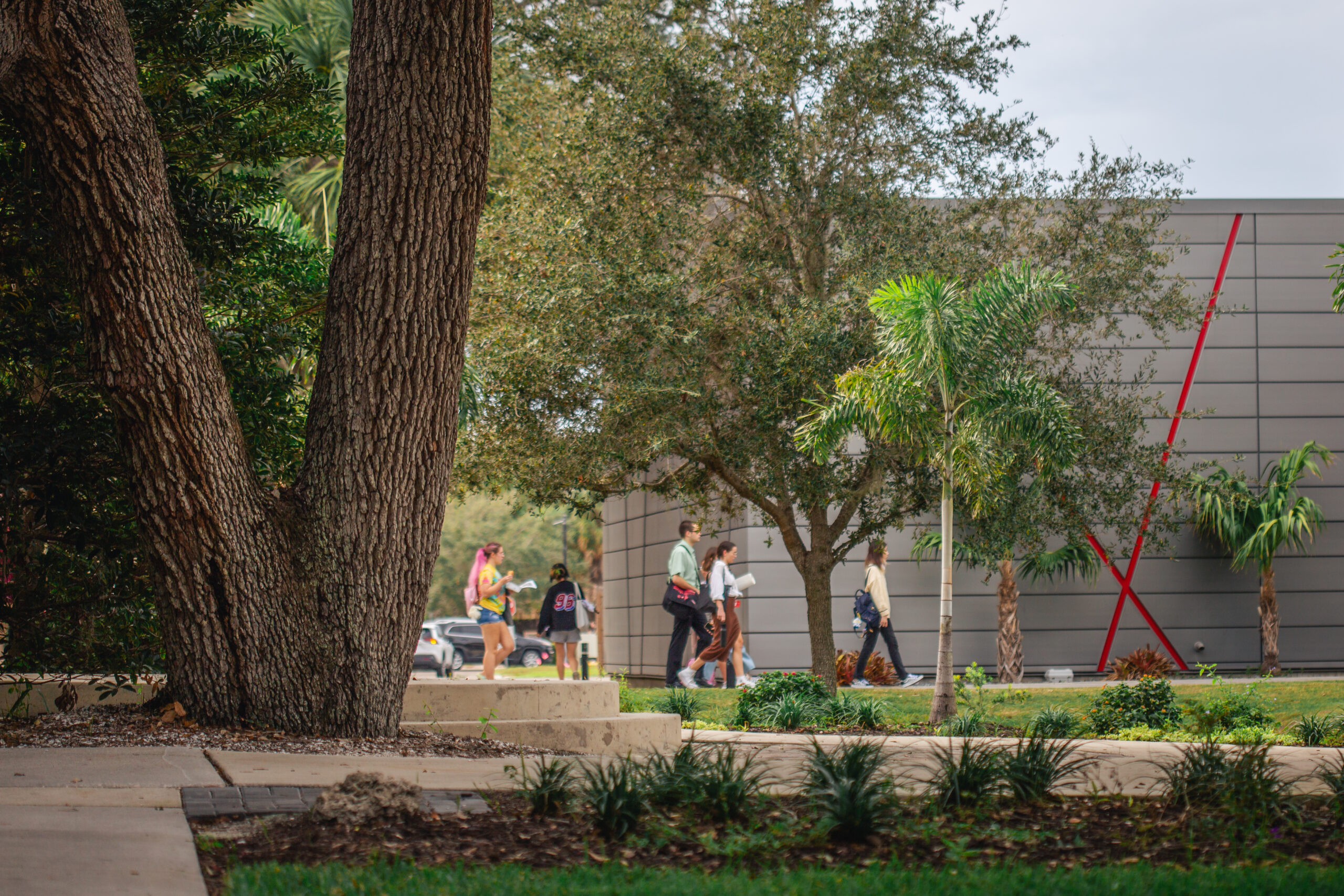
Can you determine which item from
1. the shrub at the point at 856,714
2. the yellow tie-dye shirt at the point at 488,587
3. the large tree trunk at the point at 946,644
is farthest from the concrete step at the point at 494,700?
the yellow tie-dye shirt at the point at 488,587

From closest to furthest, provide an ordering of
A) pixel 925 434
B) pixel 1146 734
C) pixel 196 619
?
pixel 196 619, pixel 1146 734, pixel 925 434

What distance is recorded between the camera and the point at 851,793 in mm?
4230

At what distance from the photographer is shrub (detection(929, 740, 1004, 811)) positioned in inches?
183

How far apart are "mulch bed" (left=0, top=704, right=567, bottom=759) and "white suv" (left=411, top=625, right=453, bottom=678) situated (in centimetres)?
2309

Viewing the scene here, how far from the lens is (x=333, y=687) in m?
6.64

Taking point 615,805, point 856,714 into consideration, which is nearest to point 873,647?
point 856,714

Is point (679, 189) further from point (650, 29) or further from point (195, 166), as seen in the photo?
point (195, 166)

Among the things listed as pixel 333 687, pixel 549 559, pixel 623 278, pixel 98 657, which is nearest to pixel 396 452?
pixel 333 687

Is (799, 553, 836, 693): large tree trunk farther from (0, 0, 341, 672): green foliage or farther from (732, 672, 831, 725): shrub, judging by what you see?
(0, 0, 341, 672): green foliage

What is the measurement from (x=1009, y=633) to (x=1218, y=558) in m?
4.12

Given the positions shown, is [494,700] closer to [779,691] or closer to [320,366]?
[320,366]

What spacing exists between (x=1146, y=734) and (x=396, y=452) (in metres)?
6.53

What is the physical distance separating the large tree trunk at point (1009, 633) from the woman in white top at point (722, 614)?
5.12 metres

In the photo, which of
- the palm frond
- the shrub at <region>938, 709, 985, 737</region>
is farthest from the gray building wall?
the shrub at <region>938, 709, 985, 737</region>
